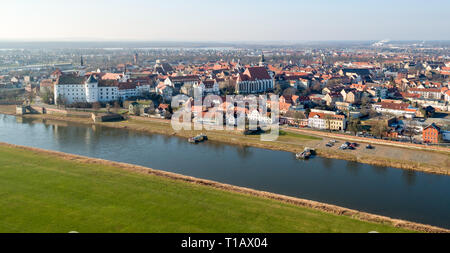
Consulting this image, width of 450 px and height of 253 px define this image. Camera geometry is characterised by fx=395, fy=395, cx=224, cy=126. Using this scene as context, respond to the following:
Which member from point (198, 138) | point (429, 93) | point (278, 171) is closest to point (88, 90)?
point (198, 138)

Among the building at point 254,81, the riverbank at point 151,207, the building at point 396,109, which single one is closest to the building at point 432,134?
the building at point 396,109

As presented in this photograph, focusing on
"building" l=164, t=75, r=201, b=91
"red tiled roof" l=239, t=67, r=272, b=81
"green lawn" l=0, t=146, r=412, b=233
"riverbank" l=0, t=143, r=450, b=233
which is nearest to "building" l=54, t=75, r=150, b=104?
"building" l=164, t=75, r=201, b=91

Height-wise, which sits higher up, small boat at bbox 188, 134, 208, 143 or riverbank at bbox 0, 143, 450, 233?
small boat at bbox 188, 134, 208, 143

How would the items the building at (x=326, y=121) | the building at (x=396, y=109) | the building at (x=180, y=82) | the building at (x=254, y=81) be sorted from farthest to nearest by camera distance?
1. the building at (x=254, y=81)
2. the building at (x=180, y=82)
3. the building at (x=396, y=109)
4. the building at (x=326, y=121)

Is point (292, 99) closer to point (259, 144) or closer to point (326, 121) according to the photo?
point (326, 121)

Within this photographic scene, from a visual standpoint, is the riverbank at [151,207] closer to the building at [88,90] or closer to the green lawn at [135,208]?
the green lawn at [135,208]

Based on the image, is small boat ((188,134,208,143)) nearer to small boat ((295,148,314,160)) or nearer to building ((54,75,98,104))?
small boat ((295,148,314,160))
